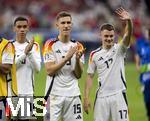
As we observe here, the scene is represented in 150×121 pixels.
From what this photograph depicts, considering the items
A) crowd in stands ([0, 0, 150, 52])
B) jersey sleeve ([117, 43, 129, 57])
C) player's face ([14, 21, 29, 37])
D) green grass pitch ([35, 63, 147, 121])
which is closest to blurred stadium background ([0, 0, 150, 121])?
crowd in stands ([0, 0, 150, 52])

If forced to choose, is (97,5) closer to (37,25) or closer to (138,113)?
(37,25)

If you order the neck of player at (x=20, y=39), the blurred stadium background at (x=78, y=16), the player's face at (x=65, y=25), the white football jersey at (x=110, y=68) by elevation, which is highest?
the blurred stadium background at (x=78, y=16)

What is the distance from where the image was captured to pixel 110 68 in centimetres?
1056

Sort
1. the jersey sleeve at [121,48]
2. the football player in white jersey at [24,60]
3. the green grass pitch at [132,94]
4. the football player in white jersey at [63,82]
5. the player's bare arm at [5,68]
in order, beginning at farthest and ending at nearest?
the green grass pitch at [132,94], the football player in white jersey at [24,60], the jersey sleeve at [121,48], the football player in white jersey at [63,82], the player's bare arm at [5,68]

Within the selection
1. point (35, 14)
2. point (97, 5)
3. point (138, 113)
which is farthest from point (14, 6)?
point (138, 113)

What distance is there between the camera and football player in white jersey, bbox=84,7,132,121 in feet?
34.3

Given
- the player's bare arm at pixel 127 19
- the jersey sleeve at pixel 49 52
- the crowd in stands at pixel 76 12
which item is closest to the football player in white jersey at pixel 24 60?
the jersey sleeve at pixel 49 52

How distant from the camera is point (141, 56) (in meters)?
14.9

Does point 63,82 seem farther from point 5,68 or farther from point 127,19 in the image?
point 127,19

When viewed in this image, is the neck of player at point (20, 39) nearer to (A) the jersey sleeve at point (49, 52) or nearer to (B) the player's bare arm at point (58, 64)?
(A) the jersey sleeve at point (49, 52)

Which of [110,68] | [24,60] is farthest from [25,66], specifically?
[110,68]

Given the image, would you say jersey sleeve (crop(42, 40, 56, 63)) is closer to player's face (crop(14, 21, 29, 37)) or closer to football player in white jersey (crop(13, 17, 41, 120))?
football player in white jersey (crop(13, 17, 41, 120))

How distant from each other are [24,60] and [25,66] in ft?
0.40

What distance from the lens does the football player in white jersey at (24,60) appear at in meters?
11.0
